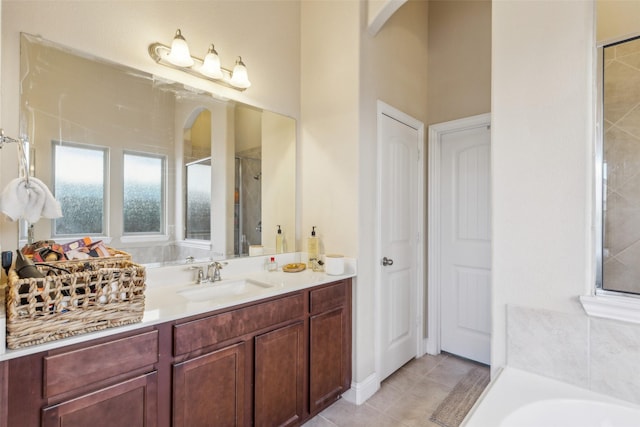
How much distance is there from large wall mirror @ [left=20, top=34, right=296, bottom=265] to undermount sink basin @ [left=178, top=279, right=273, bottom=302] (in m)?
0.23

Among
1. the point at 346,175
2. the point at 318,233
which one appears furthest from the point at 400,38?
the point at 318,233

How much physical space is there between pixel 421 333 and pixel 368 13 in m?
2.67

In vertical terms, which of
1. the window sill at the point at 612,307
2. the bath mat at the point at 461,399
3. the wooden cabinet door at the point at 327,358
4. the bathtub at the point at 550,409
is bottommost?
the bath mat at the point at 461,399

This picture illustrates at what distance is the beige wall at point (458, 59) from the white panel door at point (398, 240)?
1.33 feet

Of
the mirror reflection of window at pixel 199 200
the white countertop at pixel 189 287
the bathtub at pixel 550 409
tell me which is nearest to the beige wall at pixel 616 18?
the bathtub at pixel 550 409

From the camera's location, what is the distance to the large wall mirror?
1433mm

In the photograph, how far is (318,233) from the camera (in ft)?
7.81

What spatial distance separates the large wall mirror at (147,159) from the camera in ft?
4.70

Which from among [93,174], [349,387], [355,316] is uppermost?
[93,174]

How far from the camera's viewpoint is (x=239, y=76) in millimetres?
2055

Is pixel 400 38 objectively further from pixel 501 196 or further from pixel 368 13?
pixel 501 196

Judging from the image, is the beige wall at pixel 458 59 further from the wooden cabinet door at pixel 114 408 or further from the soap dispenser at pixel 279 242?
the wooden cabinet door at pixel 114 408

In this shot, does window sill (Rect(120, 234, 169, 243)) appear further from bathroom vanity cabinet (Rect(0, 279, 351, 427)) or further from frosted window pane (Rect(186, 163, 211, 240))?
bathroom vanity cabinet (Rect(0, 279, 351, 427))

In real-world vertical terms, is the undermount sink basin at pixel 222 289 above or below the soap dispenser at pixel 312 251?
below
